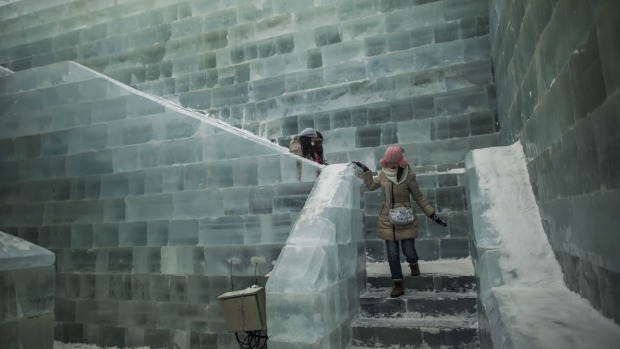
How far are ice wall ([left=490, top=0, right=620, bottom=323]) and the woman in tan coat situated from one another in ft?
4.94

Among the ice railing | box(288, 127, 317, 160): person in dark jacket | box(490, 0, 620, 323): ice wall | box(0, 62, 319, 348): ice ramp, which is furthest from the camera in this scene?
box(288, 127, 317, 160): person in dark jacket

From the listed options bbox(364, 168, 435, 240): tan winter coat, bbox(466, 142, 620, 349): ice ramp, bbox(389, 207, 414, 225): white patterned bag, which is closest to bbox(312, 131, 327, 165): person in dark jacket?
bbox(364, 168, 435, 240): tan winter coat

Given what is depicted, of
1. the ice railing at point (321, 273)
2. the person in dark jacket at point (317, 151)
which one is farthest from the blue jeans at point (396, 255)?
the person in dark jacket at point (317, 151)

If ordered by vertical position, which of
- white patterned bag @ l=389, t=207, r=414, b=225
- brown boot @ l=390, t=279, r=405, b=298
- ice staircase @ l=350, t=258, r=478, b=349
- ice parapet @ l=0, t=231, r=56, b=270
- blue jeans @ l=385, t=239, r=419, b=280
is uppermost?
white patterned bag @ l=389, t=207, r=414, b=225

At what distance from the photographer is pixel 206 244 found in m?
5.63

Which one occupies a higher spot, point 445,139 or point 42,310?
point 445,139

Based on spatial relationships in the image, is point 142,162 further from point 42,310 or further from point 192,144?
point 42,310

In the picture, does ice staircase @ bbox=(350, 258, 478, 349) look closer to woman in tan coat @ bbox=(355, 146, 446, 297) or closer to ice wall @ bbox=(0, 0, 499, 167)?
woman in tan coat @ bbox=(355, 146, 446, 297)

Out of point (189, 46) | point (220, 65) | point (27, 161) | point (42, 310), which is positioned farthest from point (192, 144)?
point (189, 46)

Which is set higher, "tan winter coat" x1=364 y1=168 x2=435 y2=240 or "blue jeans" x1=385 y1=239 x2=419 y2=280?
"tan winter coat" x1=364 y1=168 x2=435 y2=240

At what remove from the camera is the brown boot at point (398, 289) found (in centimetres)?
466

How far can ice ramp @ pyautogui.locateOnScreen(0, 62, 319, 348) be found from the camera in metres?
5.41

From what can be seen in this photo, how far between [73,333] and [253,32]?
6.92m

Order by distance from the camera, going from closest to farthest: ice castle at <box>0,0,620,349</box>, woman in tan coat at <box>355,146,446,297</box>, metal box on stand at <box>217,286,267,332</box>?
ice castle at <box>0,0,620,349</box>
metal box on stand at <box>217,286,267,332</box>
woman in tan coat at <box>355,146,446,297</box>
